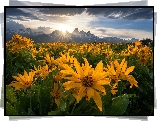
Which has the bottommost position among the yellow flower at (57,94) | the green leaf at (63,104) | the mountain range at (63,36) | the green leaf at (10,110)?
the green leaf at (10,110)

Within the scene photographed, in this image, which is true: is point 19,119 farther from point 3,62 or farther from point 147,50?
point 147,50

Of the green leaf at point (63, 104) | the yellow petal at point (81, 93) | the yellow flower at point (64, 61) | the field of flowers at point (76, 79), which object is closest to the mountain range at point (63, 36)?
the field of flowers at point (76, 79)

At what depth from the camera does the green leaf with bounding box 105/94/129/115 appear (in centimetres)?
155

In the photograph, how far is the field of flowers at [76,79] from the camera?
1279mm

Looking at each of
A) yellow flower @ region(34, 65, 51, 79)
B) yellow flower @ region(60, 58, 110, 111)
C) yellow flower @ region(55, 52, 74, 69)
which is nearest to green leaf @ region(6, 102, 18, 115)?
yellow flower @ region(34, 65, 51, 79)

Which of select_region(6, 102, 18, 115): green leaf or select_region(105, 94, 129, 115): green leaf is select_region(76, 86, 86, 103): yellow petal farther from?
select_region(6, 102, 18, 115): green leaf

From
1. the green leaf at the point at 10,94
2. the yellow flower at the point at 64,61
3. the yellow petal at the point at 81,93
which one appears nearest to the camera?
the yellow petal at the point at 81,93

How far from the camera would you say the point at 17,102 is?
61.5 inches

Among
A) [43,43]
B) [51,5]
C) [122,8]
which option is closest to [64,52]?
[43,43]

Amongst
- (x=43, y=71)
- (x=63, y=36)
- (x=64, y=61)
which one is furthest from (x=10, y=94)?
(x=63, y=36)

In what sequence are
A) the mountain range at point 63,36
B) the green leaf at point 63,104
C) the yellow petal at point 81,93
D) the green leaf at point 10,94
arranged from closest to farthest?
the yellow petal at point 81,93
the green leaf at point 63,104
the green leaf at point 10,94
the mountain range at point 63,36

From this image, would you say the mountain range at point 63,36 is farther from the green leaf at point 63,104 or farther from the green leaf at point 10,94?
the green leaf at point 63,104

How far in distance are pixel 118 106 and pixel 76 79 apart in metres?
0.45

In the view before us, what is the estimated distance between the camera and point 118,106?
1.59 m
